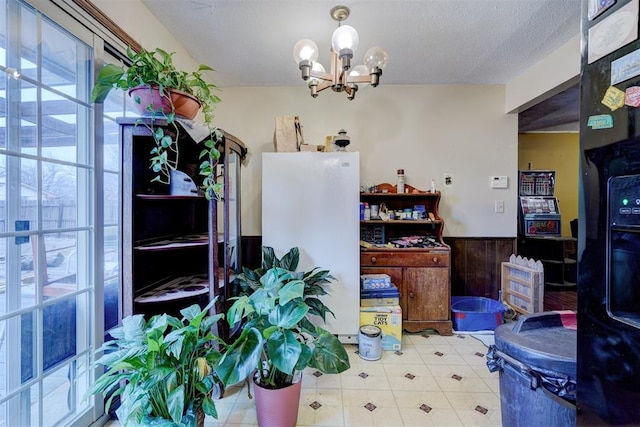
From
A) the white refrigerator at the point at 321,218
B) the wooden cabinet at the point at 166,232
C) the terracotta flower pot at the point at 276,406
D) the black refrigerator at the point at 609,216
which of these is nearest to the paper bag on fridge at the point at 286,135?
the white refrigerator at the point at 321,218

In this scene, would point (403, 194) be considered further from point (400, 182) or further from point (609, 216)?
point (609, 216)

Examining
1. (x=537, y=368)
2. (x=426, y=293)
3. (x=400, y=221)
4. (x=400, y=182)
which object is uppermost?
(x=400, y=182)

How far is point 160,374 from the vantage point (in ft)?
3.68

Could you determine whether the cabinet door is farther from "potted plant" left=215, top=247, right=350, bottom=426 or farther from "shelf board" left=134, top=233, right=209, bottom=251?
"shelf board" left=134, top=233, right=209, bottom=251

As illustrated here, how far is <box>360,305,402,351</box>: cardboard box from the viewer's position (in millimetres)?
2332

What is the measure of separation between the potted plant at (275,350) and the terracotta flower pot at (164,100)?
1.01 meters

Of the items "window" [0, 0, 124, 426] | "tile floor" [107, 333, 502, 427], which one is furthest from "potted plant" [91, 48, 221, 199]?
"tile floor" [107, 333, 502, 427]

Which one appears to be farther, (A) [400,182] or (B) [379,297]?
(A) [400,182]

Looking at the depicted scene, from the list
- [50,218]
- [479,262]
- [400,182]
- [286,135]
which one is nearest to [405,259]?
[400,182]

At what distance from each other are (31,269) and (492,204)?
11.8 feet

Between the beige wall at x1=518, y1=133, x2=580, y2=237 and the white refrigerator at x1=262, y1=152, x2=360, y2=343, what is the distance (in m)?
4.11

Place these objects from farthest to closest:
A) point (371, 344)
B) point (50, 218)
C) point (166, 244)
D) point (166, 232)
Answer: point (371, 344) < point (166, 232) < point (166, 244) < point (50, 218)

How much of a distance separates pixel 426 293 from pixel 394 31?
7.18 ft

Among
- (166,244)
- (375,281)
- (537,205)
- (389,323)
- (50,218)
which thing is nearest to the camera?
(50,218)
